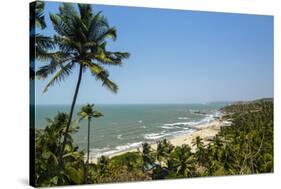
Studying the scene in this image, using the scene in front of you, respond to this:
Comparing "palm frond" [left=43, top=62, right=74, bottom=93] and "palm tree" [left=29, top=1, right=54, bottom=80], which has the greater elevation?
"palm tree" [left=29, top=1, right=54, bottom=80]

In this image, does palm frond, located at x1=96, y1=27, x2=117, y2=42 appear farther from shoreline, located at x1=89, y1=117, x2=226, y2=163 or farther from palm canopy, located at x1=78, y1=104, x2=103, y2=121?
shoreline, located at x1=89, y1=117, x2=226, y2=163

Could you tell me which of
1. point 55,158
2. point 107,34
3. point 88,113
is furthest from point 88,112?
point 107,34

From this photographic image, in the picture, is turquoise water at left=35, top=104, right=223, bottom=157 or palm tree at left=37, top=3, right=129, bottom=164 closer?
palm tree at left=37, top=3, right=129, bottom=164

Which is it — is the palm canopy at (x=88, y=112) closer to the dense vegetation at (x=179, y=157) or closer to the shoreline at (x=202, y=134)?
the dense vegetation at (x=179, y=157)

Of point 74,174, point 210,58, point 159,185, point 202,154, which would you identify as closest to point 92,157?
point 74,174

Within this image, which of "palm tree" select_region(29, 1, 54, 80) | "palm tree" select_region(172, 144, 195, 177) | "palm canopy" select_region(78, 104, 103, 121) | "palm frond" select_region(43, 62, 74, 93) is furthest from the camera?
"palm tree" select_region(172, 144, 195, 177)

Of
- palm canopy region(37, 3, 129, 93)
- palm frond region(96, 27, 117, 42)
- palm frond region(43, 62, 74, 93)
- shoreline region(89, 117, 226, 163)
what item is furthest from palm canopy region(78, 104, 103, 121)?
shoreline region(89, 117, 226, 163)

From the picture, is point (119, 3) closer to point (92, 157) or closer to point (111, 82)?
point (111, 82)
